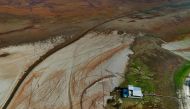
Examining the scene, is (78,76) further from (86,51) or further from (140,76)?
(140,76)

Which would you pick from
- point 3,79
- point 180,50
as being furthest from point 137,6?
point 3,79

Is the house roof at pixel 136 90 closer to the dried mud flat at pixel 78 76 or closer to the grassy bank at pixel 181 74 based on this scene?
the dried mud flat at pixel 78 76

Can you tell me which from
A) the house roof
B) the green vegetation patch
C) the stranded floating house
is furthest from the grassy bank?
the stranded floating house

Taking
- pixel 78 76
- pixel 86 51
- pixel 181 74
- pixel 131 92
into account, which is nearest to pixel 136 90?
pixel 131 92

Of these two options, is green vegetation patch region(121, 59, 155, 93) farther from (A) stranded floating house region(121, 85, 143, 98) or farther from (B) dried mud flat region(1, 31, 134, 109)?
(A) stranded floating house region(121, 85, 143, 98)

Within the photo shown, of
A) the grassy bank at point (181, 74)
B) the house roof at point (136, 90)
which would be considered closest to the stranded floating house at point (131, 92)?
the house roof at point (136, 90)
